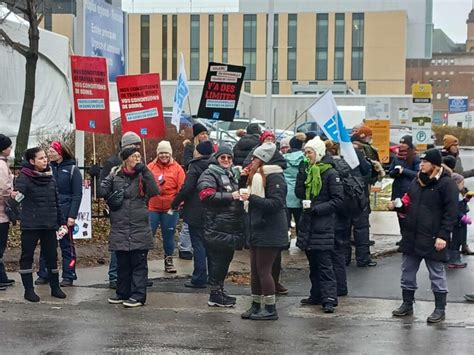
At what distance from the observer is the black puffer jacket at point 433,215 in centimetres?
820

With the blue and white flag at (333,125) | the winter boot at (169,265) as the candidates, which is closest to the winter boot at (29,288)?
the winter boot at (169,265)

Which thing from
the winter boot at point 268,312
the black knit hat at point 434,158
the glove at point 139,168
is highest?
the black knit hat at point 434,158

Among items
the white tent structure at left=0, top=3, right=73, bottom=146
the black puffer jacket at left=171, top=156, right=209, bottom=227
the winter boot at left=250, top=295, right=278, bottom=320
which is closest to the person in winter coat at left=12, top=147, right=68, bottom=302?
the black puffer jacket at left=171, top=156, right=209, bottom=227

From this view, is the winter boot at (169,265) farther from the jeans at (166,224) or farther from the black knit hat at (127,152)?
the black knit hat at (127,152)

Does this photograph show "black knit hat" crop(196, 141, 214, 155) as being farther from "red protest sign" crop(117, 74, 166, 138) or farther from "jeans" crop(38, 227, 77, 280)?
"red protest sign" crop(117, 74, 166, 138)

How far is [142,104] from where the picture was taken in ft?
41.4

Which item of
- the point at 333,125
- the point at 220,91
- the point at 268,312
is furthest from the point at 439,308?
the point at 220,91

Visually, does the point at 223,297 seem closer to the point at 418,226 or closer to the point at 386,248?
the point at 418,226

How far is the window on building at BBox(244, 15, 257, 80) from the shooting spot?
86.2 meters

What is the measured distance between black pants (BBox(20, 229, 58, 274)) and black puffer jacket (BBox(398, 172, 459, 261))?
154 inches

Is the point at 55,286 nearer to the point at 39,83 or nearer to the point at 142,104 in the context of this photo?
the point at 142,104

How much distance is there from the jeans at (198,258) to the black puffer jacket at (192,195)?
0.16 meters

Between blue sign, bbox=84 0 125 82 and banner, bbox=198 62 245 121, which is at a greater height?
blue sign, bbox=84 0 125 82

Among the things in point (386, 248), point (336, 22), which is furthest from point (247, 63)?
point (386, 248)
